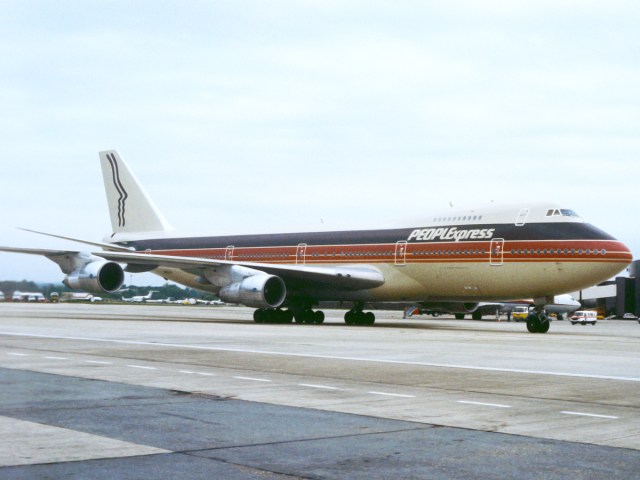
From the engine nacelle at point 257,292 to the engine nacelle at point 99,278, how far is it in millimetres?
4976

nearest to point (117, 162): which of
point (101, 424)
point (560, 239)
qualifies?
point (560, 239)

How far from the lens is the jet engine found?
36.0 m

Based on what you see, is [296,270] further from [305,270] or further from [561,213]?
[561,213]

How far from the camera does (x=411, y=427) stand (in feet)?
26.5

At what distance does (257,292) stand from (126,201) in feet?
52.7

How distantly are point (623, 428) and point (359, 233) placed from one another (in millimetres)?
27392

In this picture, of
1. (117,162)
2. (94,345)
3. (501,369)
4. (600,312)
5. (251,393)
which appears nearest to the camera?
(251,393)

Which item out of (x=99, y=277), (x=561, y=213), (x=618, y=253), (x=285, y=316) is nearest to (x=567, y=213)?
(x=561, y=213)

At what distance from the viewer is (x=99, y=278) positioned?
35.9 metres

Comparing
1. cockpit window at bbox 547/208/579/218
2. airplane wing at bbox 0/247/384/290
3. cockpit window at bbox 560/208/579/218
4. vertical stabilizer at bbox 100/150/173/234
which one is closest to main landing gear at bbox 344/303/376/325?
airplane wing at bbox 0/247/384/290

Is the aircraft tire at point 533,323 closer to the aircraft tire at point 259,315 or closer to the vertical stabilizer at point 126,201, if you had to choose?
the aircraft tire at point 259,315

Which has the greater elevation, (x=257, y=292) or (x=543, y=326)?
(x=257, y=292)

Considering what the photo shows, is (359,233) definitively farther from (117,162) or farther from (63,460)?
(63,460)

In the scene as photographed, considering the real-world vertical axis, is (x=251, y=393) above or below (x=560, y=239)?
below
